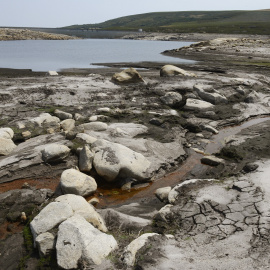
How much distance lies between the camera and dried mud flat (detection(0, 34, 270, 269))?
207 inches

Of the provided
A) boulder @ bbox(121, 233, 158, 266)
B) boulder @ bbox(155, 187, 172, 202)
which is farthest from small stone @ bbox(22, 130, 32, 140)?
boulder @ bbox(121, 233, 158, 266)

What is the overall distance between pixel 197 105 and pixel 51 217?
421 inches

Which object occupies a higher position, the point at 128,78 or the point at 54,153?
the point at 128,78

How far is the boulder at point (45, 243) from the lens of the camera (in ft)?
16.9

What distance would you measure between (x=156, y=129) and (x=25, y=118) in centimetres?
529

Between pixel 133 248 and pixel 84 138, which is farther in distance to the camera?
pixel 84 138

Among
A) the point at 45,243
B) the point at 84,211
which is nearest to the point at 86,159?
the point at 84,211

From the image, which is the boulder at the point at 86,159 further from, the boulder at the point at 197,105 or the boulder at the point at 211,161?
the boulder at the point at 197,105

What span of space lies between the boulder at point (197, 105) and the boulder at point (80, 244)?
33.5 ft

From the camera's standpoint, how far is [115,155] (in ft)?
28.3

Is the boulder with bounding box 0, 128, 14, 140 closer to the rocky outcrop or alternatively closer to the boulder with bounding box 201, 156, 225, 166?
the rocky outcrop

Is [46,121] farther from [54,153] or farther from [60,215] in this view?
Answer: [60,215]

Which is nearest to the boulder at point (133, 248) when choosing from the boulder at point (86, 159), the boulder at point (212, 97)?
the boulder at point (86, 159)

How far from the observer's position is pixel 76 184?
745cm
